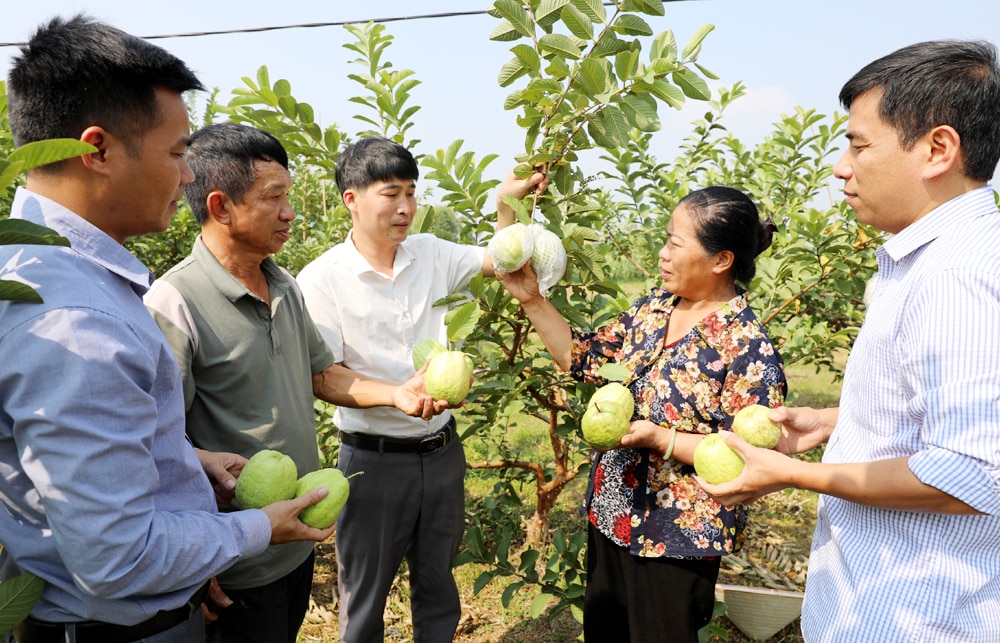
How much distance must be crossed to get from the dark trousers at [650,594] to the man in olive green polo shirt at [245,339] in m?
0.66

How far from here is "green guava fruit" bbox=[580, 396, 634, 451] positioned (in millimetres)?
1512

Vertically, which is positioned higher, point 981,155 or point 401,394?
point 981,155

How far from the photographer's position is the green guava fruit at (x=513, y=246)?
166 cm

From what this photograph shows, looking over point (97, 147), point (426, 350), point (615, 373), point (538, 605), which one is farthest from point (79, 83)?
point (538, 605)

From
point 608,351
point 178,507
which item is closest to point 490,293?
point 608,351

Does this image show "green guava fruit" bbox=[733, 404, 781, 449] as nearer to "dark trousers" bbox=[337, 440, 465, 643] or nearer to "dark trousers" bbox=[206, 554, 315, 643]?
"dark trousers" bbox=[337, 440, 465, 643]

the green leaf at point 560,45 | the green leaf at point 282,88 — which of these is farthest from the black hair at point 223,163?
the green leaf at point 560,45

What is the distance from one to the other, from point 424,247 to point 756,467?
1411 mm

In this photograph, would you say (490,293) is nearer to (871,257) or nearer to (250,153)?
(250,153)

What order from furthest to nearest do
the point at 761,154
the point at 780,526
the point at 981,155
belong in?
1. the point at 761,154
2. the point at 780,526
3. the point at 981,155

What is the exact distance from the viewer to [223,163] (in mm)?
1630

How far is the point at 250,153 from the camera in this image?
1647 mm

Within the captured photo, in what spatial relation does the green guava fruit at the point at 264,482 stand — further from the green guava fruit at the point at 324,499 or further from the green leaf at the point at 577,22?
the green leaf at the point at 577,22

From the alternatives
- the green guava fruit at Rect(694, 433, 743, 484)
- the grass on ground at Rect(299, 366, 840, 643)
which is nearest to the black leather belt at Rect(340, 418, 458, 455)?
the grass on ground at Rect(299, 366, 840, 643)
